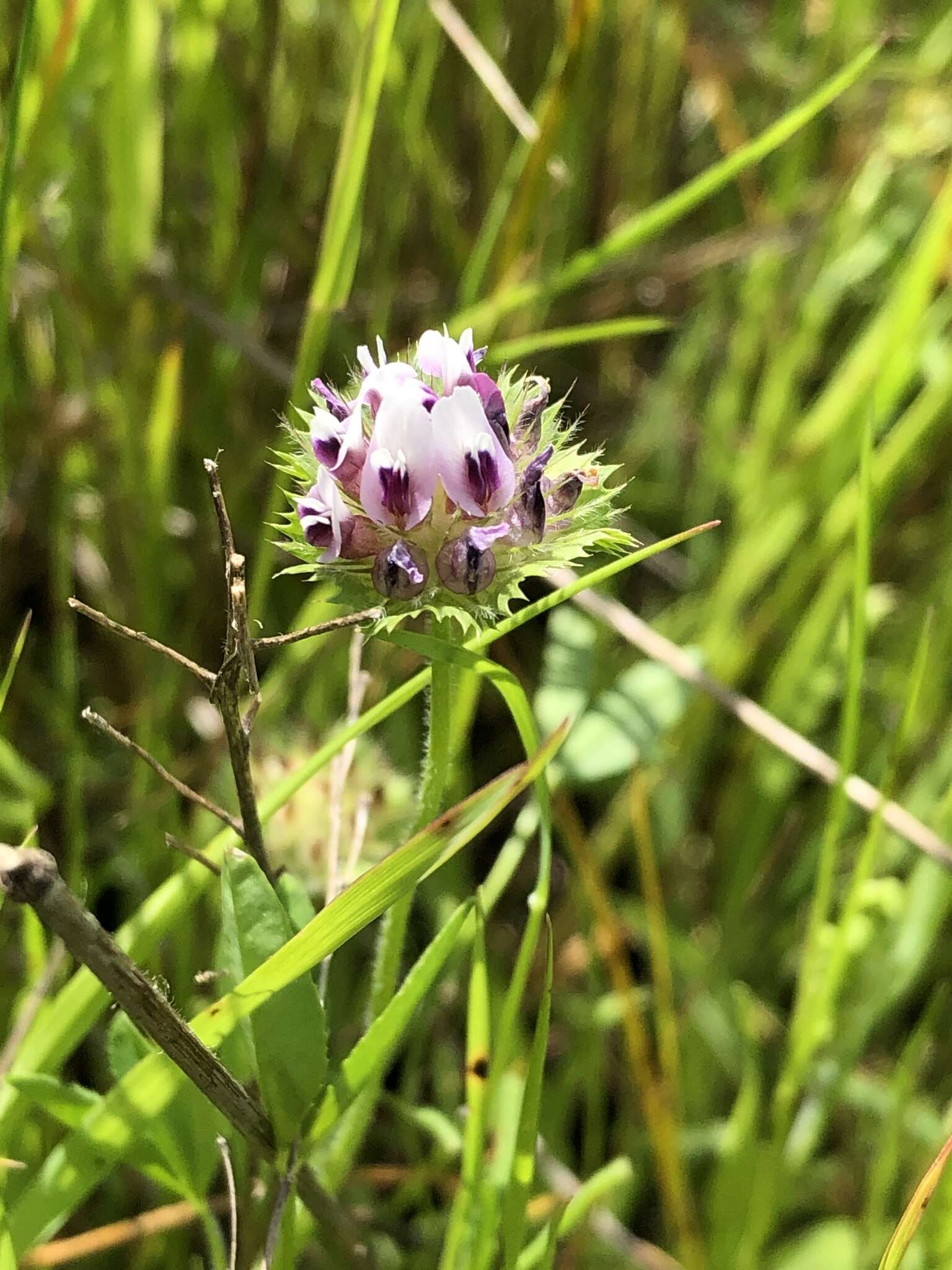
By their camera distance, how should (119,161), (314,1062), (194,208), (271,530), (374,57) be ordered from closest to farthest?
(314,1062)
(374,57)
(119,161)
(271,530)
(194,208)

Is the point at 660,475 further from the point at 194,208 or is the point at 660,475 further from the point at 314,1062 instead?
the point at 314,1062

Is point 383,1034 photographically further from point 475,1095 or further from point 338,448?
point 338,448

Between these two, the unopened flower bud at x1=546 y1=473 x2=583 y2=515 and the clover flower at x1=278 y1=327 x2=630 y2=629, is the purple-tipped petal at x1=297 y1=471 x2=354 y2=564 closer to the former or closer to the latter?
the clover flower at x1=278 y1=327 x2=630 y2=629

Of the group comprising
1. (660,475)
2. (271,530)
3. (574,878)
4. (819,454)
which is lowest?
(574,878)

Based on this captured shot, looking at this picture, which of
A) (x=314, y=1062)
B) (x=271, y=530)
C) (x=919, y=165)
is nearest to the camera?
(x=314, y=1062)

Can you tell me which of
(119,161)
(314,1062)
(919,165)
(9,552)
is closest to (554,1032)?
(314,1062)

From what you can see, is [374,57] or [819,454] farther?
[819,454]

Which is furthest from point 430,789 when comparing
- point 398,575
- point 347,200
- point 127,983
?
point 347,200
